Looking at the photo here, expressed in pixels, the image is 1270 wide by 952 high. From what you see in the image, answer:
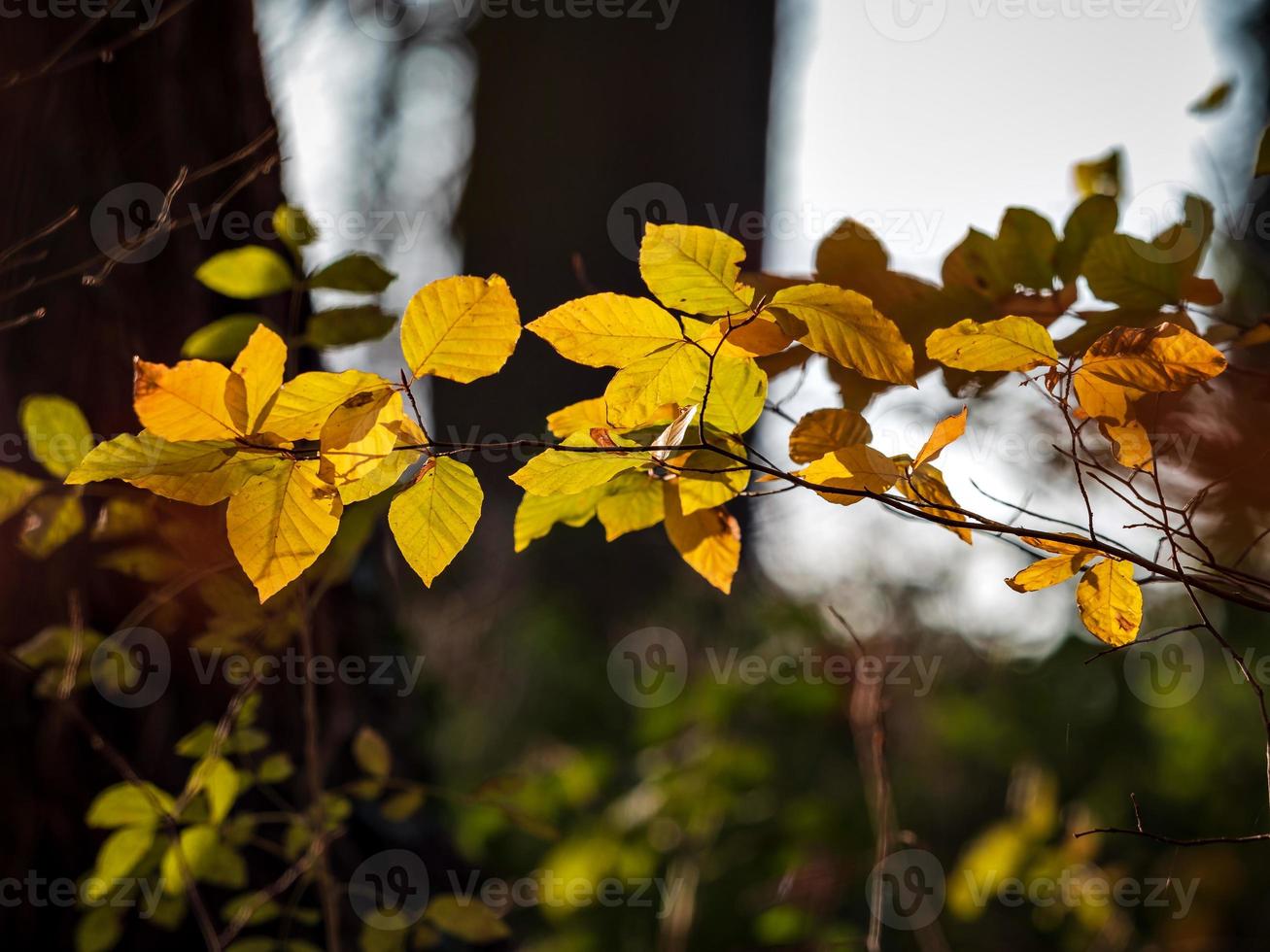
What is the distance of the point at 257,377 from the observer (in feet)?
1.60

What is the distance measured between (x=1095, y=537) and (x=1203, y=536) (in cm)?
45

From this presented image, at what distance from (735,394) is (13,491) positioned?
686mm

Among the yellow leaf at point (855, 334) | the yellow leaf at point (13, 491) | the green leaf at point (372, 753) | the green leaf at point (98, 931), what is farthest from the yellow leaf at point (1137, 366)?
the green leaf at point (98, 931)

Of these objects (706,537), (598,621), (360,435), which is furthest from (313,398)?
(598,621)

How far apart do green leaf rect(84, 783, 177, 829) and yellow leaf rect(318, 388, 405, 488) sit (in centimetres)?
55

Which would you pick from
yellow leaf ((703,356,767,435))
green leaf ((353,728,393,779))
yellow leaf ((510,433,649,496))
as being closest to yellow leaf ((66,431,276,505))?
yellow leaf ((510,433,649,496))

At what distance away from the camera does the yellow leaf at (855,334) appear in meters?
0.47

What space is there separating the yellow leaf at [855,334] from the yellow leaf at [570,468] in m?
0.12

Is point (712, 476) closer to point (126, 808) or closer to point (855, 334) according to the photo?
point (855, 334)

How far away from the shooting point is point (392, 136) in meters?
5.71

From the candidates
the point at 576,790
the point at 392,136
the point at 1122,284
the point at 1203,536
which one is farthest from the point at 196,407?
the point at 392,136

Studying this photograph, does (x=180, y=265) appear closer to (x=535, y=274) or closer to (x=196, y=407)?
(x=196, y=407)

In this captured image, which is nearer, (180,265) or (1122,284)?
A: (1122,284)

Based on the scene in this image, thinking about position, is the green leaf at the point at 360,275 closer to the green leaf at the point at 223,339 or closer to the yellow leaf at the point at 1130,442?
the green leaf at the point at 223,339
